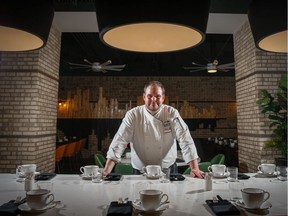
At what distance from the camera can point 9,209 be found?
1282 mm

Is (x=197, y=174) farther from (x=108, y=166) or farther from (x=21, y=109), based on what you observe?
(x=21, y=109)

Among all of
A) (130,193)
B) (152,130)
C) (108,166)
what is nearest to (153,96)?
(152,130)

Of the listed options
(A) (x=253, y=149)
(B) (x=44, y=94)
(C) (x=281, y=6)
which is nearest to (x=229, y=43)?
(A) (x=253, y=149)

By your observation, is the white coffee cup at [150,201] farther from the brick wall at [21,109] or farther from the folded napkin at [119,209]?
the brick wall at [21,109]

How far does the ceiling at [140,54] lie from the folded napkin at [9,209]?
3309 millimetres

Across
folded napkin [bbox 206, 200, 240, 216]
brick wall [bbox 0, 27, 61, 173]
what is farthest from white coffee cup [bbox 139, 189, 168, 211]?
brick wall [bbox 0, 27, 61, 173]

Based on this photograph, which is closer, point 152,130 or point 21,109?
point 152,130

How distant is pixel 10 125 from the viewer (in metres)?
4.06

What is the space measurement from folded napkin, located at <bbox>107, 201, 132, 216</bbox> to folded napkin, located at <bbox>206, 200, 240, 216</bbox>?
43cm

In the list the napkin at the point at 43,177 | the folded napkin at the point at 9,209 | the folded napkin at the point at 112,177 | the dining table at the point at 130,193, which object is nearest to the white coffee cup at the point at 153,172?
the dining table at the point at 130,193

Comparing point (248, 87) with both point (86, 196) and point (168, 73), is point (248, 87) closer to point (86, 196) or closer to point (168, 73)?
point (86, 196)

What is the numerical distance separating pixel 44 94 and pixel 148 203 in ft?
11.7

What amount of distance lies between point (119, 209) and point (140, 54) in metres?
6.70

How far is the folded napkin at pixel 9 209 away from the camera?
1.24m
